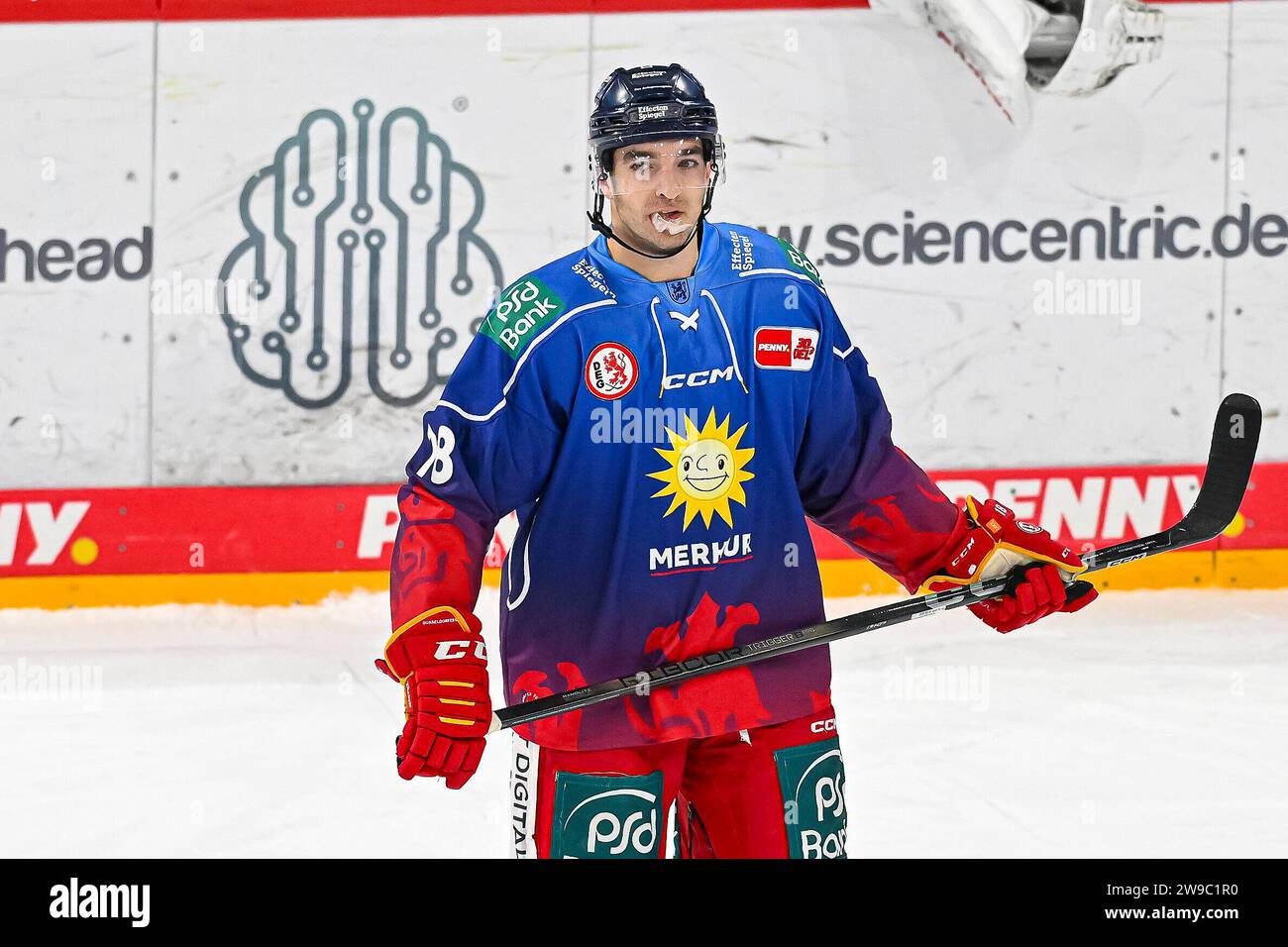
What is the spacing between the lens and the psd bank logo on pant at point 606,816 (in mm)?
1803

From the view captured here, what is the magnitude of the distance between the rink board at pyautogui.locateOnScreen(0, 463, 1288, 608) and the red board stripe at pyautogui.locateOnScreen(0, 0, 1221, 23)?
1500mm

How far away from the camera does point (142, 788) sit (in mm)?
3387

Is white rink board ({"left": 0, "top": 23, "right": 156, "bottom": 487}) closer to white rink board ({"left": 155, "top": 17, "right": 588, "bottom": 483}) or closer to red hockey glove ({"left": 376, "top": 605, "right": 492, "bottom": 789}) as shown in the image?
white rink board ({"left": 155, "top": 17, "right": 588, "bottom": 483})

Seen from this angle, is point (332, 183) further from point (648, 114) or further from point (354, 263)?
point (648, 114)

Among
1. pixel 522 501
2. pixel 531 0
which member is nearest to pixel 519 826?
pixel 522 501

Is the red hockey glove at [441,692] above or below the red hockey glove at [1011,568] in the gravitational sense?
below

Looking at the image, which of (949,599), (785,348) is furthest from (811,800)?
(785,348)

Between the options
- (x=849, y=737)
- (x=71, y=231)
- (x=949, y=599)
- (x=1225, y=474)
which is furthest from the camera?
(x=71, y=231)

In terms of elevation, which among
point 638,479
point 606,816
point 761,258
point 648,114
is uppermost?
point 648,114

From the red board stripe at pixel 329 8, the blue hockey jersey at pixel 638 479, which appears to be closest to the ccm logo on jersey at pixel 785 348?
the blue hockey jersey at pixel 638 479

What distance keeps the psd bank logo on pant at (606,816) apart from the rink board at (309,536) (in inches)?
120

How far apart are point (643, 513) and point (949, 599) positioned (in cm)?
49

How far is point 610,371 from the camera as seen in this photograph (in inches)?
71.9

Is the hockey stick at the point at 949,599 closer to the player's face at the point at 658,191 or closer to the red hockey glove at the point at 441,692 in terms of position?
the red hockey glove at the point at 441,692
